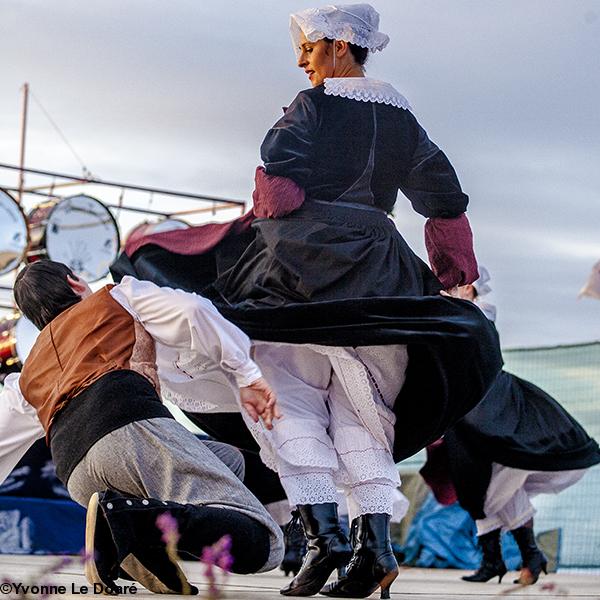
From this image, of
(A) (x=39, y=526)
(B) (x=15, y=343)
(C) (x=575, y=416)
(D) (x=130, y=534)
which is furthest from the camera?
(B) (x=15, y=343)

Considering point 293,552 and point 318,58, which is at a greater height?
point 318,58

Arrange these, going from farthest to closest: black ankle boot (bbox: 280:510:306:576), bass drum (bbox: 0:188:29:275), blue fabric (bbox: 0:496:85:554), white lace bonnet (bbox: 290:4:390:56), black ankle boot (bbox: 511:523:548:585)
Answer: bass drum (bbox: 0:188:29:275) → blue fabric (bbox: 0:496:85:554) → black ankle boot (bbox: 511:523:548:585) → black ankle boot (bbox: 280:510:306:576) → white lace bonnet (bbox: 290:4:390:56)

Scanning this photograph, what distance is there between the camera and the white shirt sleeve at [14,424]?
3.19 metres

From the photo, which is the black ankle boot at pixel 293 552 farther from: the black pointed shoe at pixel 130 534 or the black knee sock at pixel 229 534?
the black pointed shoe at pixel 130 534

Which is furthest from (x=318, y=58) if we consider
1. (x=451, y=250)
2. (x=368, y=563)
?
(x=368, y=563)

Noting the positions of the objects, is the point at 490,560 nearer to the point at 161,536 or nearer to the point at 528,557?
the point at 528,557

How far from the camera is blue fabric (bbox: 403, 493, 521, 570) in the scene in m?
7.51

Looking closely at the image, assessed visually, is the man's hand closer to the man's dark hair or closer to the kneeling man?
the kneeling man

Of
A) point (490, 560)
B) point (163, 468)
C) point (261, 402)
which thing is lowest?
point (490, 560)

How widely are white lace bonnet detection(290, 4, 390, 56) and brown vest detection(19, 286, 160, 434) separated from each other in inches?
37.6

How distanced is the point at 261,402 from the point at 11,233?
698 centimetres

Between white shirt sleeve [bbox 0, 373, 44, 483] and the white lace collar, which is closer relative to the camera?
white shirt sleeve [bbox 0, 373, 44, 483]

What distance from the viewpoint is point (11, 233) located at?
958 cm

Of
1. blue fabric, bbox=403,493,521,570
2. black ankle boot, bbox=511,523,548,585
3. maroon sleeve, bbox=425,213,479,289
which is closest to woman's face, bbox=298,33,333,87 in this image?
maroon sleeve, bbox=425,213,479,289
